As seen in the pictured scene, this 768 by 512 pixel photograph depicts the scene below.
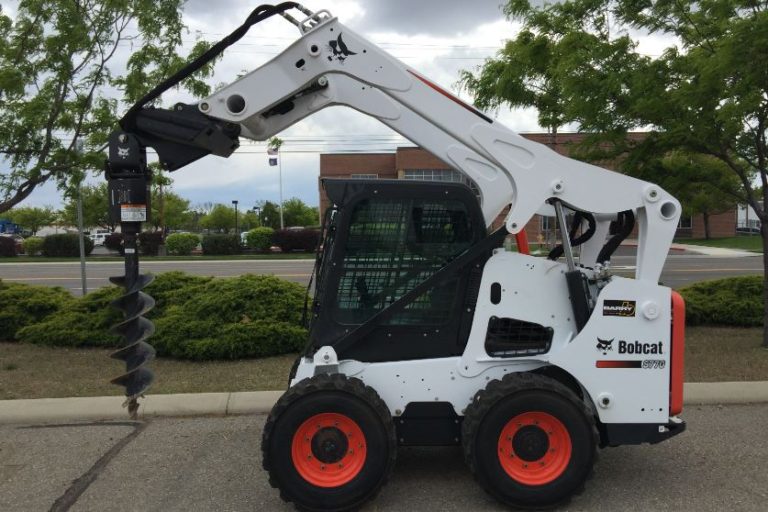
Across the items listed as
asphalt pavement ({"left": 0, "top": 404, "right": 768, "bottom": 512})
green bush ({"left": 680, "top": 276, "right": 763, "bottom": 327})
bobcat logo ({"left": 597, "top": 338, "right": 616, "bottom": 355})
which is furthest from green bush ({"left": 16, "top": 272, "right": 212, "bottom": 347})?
green bush ({"left": 680, "top": 276, "right": 763, "bottom": 327})

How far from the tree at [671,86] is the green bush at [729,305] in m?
1.55

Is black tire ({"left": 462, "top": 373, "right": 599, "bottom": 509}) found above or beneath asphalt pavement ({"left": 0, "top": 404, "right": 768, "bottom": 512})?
above

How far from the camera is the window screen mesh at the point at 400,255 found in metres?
4.15

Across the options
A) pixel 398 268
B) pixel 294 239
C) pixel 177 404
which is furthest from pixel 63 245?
pixel 398 268

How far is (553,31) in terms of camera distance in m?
9.54

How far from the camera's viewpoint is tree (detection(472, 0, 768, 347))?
6.42 meters

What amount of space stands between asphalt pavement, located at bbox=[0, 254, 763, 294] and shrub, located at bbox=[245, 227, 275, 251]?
19.0ft

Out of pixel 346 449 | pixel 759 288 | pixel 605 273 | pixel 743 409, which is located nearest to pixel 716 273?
pixel 759 288

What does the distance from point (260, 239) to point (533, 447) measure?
34202 millimetres

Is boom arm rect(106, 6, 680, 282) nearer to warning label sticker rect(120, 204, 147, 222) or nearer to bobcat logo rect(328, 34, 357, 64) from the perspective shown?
bobcat logo rect(328, 34, 357, 64)

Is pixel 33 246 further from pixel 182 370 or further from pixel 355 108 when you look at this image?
pixel 355 108

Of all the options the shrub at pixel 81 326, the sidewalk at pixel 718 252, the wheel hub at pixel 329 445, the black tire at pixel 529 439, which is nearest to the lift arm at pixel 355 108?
the black tire at pixel 529 439

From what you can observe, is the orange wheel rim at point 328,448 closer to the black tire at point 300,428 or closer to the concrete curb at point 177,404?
the black tire at point 300,428

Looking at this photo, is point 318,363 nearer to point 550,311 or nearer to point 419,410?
point 419,410
